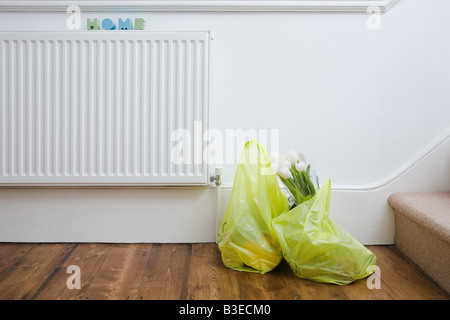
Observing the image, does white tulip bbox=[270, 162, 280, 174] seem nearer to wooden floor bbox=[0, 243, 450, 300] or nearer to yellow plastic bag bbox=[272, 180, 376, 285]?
yellow plastic bag bbox=[272, 180, 376, 285]

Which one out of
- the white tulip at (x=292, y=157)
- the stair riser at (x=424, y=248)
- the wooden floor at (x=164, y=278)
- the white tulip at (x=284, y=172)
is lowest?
the wooden floor at (x=164, y=278)

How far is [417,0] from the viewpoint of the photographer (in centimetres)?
162

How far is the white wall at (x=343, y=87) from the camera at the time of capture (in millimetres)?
1613

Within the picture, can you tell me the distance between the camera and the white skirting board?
163cm

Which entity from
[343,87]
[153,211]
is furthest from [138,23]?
[343,87]

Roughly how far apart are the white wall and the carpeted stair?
2.8 inches

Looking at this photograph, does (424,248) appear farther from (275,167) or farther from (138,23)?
(138,23)

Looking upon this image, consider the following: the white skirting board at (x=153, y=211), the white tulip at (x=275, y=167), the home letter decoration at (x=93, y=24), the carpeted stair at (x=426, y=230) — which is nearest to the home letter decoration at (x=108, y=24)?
the home letter decoration at (x=93, y=24)

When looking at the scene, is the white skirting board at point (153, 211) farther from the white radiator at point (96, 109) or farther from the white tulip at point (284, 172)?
the white tulip at point (284, 172)

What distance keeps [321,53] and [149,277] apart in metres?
1.07

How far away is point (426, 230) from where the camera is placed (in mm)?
1364

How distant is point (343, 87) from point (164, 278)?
3.30ft

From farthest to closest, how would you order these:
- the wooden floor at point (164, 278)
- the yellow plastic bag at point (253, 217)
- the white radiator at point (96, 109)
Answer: the white radiator at point (96, 109) → the yellow plastic bag at point (253, 217) → the wooden floor at point (164, 278)
